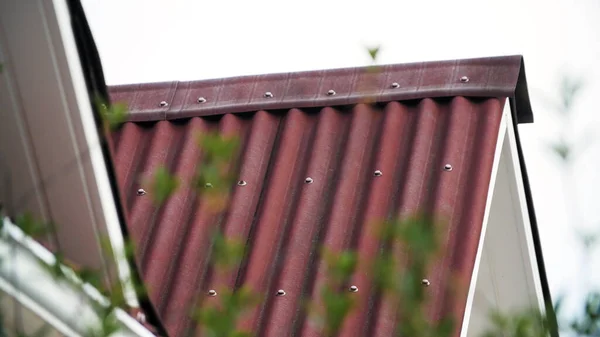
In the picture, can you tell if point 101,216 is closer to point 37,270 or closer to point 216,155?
point 37,270

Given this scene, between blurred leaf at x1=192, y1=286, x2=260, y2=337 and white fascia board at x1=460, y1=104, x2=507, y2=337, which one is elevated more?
white fascia board at x1=460, y1=104, x2=507, y2=337

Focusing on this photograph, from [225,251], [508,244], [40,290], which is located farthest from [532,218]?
[225,251]

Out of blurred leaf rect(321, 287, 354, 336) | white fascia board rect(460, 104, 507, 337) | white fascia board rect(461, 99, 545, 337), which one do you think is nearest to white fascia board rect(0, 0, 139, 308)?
blurred leaf rect(321, 287, 354, 336)

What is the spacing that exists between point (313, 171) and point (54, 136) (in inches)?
83.9

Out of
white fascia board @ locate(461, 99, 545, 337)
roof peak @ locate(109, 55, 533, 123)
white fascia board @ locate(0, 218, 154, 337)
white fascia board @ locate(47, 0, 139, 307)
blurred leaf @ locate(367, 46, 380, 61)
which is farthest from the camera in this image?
white fascia board @ locate(461, 99, 545, 337)

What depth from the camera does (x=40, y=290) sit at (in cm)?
260

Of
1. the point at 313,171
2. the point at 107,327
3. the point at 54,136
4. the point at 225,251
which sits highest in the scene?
the point at 313,171

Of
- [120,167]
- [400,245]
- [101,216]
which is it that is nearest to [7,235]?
[101,216]

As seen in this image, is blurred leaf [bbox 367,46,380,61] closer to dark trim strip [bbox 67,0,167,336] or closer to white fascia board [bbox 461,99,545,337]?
dark trim strip [bbox 67,0,167,336]

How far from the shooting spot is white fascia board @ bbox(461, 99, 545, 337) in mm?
5199

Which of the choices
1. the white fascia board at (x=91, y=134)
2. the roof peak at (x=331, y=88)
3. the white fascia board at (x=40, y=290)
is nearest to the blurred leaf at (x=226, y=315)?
the white fascia board at (x=40, y=290)

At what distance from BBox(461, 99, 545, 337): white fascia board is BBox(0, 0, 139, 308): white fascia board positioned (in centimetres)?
245

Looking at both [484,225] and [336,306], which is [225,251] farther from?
[484,225]

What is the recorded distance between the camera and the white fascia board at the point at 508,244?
17.1 ft
